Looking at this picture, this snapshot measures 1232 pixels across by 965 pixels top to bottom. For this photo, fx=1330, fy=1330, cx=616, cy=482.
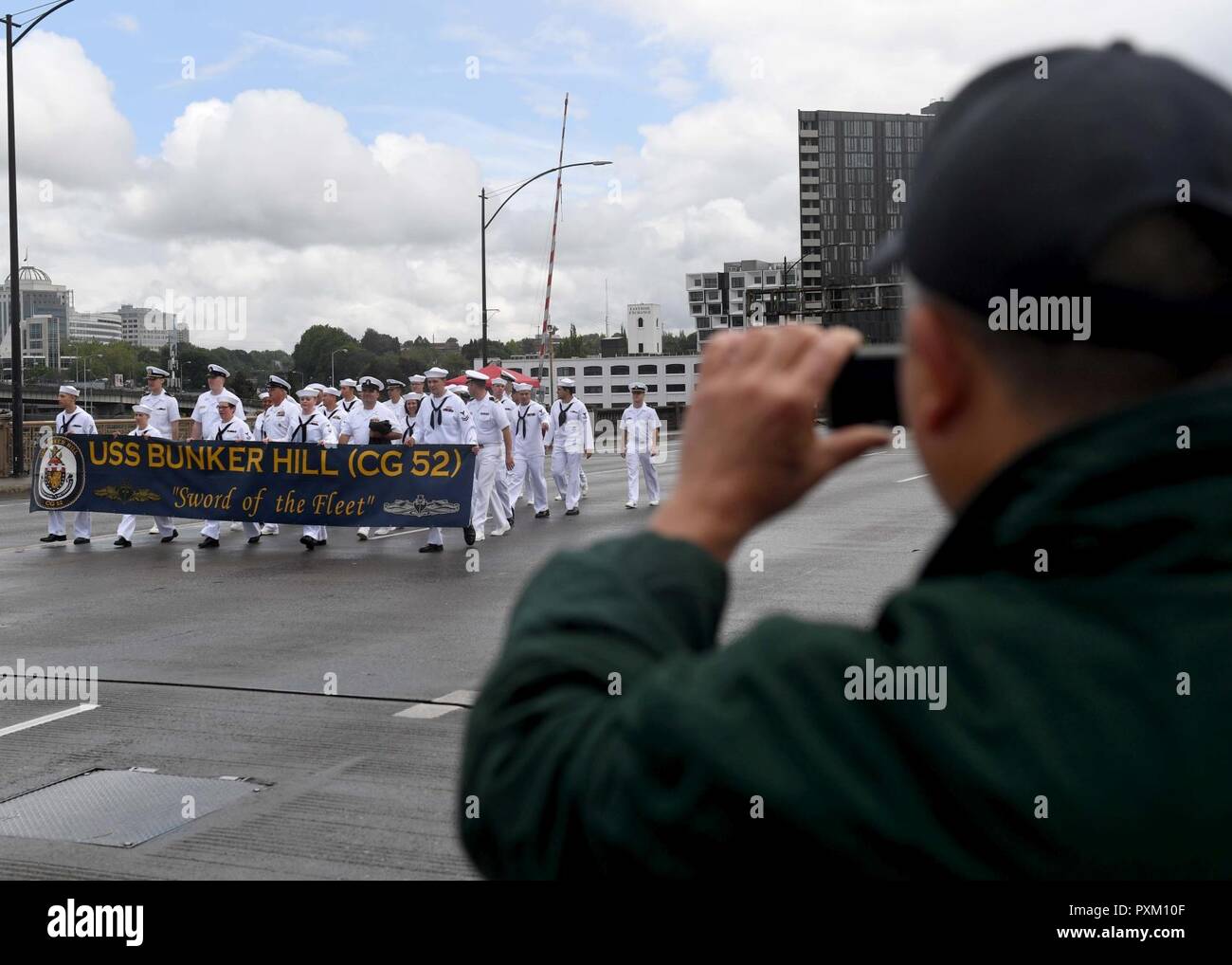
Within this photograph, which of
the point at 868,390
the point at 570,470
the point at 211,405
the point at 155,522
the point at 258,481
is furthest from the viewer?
the point at 570,470

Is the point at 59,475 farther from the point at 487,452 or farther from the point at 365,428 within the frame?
the point at 487,452

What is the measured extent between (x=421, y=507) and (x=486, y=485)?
1245mm

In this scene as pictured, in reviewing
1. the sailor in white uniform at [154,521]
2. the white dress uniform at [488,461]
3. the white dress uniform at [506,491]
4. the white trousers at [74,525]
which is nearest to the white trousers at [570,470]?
the white dress uniform at [506,491]

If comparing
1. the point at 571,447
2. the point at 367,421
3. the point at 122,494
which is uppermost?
the point at 367,421

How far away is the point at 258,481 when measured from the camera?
16406 millimetres

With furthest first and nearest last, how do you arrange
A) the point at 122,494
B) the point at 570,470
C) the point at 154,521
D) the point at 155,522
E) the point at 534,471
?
1. the point at 570,470
2. the point at 534,471
3. the point at 154,521
4. the point at 155,522
5. the point at 122,494

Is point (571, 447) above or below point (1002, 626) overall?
below

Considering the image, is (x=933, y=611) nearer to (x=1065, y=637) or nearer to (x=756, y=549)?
(x=1065, y=637)

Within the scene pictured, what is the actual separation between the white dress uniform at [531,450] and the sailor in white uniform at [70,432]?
5.86 meters

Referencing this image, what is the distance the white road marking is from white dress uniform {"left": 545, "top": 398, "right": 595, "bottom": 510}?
43.8ft

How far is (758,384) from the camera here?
1057 millimetres

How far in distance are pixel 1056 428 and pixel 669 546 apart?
11.7 inches

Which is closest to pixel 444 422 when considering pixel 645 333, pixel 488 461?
pixel 488 461

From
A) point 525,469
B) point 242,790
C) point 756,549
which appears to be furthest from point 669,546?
point 525,469
